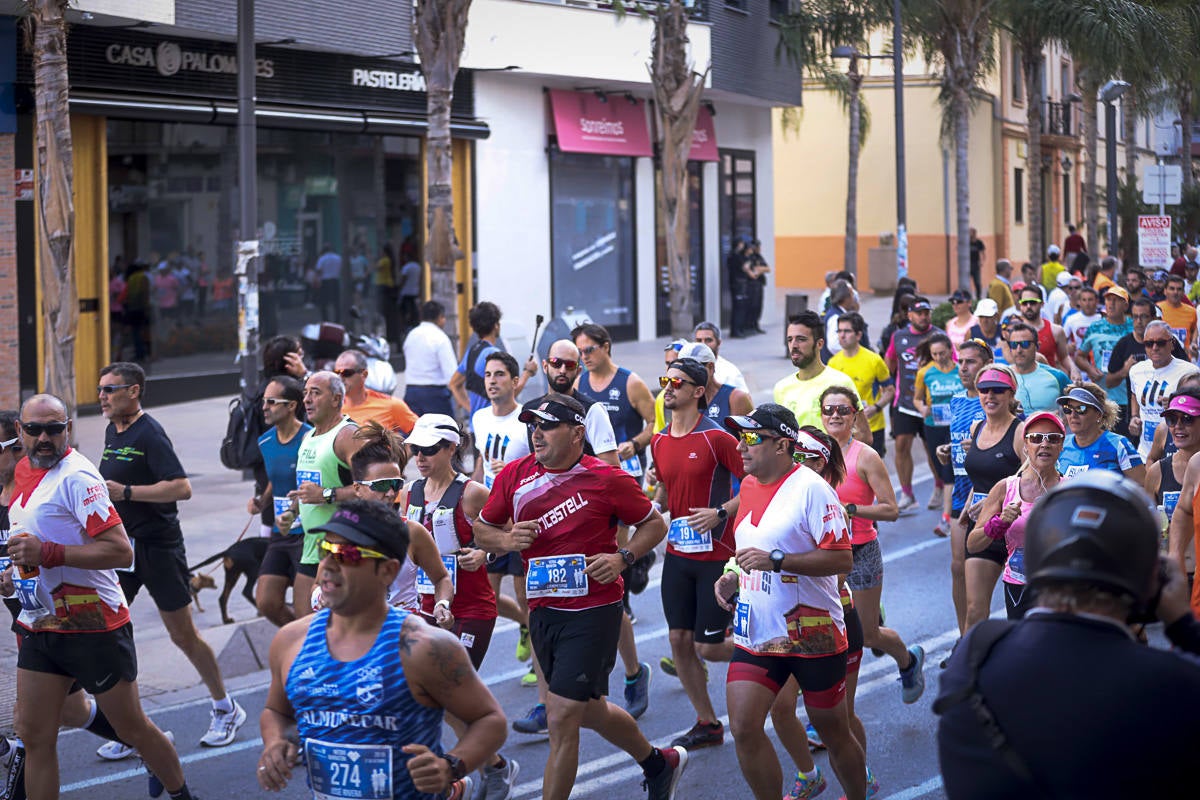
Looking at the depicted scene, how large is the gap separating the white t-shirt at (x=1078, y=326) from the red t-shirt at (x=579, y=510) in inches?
436

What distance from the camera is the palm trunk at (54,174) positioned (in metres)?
12.4

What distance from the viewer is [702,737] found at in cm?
784

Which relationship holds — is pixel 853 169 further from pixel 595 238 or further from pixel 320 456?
pixel 320 456

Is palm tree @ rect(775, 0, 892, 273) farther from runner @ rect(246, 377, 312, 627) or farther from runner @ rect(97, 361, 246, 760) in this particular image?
runner @ rect(97, 361, 246, 760)

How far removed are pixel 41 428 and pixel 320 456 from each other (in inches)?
70.7

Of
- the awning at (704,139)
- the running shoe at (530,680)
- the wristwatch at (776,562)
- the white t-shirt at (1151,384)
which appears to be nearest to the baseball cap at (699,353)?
the running shoe at (530,680)

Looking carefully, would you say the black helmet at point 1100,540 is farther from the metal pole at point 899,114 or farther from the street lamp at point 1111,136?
the street lamp at point 1111,136

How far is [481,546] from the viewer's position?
682 cm

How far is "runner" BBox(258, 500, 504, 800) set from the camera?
4086 mm

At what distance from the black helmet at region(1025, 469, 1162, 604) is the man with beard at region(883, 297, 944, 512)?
1114 cm

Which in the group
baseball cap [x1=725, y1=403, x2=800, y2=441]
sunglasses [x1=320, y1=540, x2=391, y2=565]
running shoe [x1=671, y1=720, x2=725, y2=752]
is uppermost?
baseball cap [x1=725, y1=403, x2=800, y2=441]

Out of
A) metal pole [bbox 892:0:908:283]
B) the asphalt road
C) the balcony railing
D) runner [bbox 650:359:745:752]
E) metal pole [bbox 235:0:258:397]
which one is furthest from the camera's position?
the balcony railing

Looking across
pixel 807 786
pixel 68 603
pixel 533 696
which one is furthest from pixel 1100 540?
pixel 533 696

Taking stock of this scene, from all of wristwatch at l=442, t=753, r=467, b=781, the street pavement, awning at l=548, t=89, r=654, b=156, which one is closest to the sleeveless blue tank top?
wristwatch at l=442, t=753, r=467, b=781
